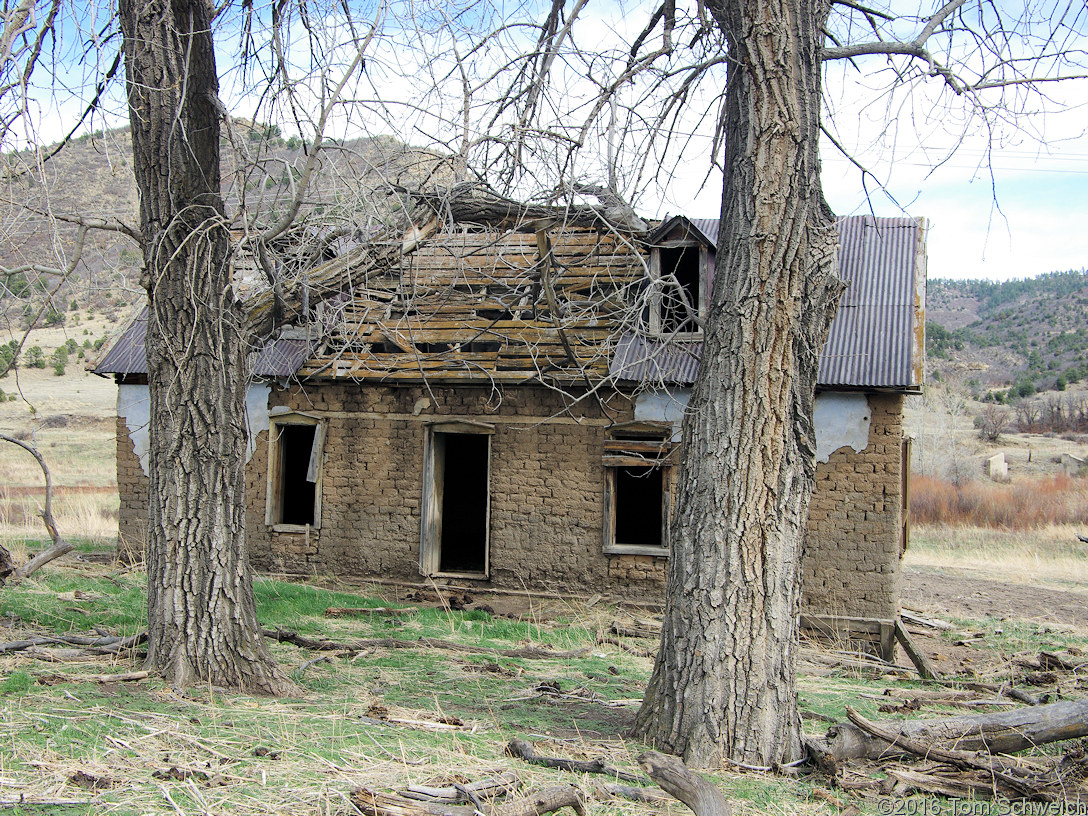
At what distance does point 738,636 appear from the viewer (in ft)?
16.3

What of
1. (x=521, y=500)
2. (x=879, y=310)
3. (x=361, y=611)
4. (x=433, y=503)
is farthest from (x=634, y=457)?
(x=361, y=611)

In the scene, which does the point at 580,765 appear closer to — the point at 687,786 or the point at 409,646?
the point at 687,786

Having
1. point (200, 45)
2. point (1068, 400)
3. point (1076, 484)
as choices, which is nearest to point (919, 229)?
point (200, 45)

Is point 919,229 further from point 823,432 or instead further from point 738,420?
→ point 738,420

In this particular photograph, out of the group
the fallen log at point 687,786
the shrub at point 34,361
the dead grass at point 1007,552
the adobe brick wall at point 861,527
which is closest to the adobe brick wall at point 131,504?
the adobe brick wall at point 861,527

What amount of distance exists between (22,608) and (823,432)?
9.05 meters

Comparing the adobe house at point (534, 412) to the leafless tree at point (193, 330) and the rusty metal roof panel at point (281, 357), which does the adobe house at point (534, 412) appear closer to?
the rusty metal roof panel at point (281, 357)

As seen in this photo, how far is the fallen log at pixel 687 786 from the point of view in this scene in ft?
12.9

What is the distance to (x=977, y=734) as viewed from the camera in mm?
5059

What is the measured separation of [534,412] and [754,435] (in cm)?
654

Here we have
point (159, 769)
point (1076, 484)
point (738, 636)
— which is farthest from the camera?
point (1076, 484)

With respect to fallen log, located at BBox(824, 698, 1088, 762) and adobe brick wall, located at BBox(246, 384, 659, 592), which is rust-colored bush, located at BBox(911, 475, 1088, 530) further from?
fallen log, located at BBox(824, 698, 1088, 762)

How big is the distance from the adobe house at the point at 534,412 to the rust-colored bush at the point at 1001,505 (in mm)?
11579

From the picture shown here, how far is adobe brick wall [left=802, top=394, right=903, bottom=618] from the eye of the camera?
10344 millimetres
